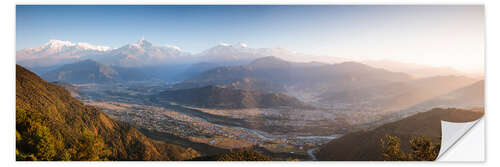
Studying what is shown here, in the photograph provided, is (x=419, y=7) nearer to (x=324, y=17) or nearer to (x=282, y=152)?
(x=324, y=17)

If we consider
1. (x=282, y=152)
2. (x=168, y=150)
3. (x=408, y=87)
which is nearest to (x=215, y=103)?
(x=282, y=152)

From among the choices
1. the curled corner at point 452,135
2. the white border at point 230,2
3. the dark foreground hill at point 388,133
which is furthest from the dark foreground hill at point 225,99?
the curled corner at point 452,135

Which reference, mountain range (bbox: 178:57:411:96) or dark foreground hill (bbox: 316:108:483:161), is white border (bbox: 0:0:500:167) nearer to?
dark foreground hill (bbox: 316:108:483:161)

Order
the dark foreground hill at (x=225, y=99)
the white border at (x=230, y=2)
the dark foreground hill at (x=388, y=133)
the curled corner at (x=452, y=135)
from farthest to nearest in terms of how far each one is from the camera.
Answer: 1. the dark foreground hill at (x=225, y=99)
2. the dark foreground hill at (x=388, y=133)
3. the curled corner at (x=452, y=135)
4. the white border at (x=230, y=2)

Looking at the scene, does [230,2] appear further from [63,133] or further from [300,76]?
[300,76]

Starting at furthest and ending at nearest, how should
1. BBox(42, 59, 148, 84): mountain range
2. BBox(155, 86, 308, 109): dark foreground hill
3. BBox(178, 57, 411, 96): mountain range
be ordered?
BBox(178, 57, 411, 96): mountain range
BBox(155, 86, 308, 109): dark foreground hill
BBox(42, 59, 148, 84): mountain range

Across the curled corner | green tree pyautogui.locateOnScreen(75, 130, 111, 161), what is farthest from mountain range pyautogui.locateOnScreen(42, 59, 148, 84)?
the curled corner

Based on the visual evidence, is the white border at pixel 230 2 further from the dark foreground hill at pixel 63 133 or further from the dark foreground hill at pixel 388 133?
the dark foreground hill at pixel 388 133

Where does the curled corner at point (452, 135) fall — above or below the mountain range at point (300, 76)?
below
